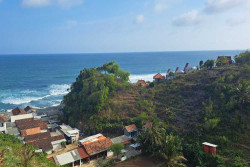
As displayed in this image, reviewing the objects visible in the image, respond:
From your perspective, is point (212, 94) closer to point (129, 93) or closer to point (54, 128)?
point (129, 93)

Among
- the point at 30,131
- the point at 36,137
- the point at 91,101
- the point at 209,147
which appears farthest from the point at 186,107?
the point at 30,131

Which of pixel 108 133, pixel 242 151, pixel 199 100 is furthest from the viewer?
pixel 199 100

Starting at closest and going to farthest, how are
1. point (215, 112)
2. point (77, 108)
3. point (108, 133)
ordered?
point (215, 112), point (108, 133), point (77, 108)

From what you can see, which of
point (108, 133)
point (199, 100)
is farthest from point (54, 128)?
point (199, 100)

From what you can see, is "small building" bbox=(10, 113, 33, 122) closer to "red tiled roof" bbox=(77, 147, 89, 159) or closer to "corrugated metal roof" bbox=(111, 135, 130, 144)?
"red tiled roof" bbox=(77, 147, 89, 159)

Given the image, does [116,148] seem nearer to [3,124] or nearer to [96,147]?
[96,147]

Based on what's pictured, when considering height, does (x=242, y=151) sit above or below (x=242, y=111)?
below
